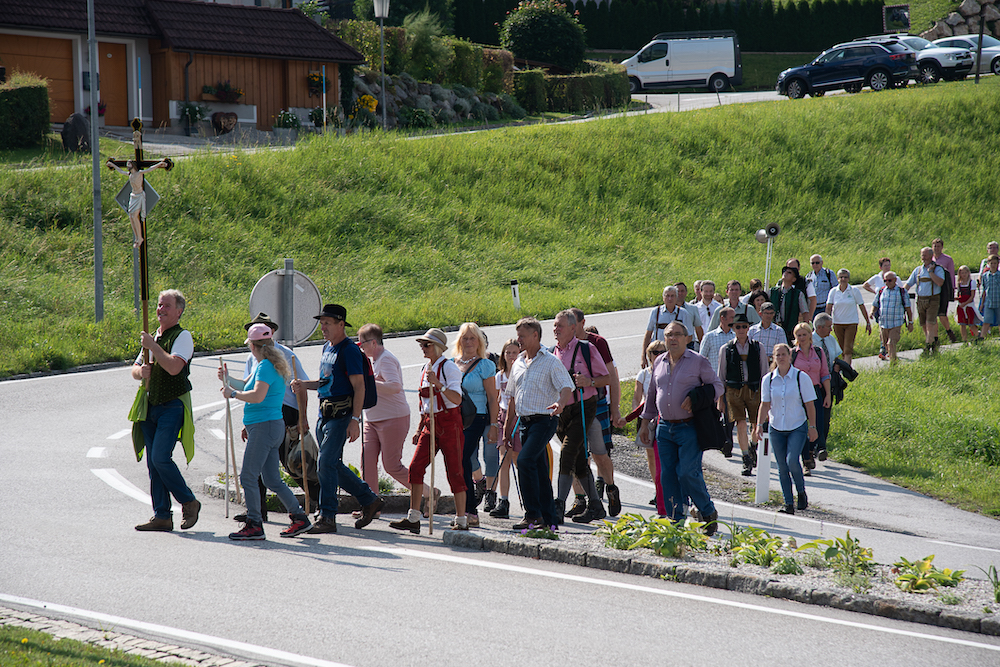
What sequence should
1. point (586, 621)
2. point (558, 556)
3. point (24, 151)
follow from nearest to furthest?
1. point (586, 621)
2. point (558, 556)
3. point (24, 151)

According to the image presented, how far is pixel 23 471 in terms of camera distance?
1055 cm

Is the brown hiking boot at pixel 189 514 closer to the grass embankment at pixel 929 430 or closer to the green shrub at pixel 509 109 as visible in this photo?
the grass embankment at pixel 929 430

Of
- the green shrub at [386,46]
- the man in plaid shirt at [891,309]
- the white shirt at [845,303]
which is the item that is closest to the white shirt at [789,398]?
the white shirt at [845,303]

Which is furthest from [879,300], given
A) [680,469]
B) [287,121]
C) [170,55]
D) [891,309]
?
[170,55]

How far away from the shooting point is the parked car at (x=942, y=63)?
151ft

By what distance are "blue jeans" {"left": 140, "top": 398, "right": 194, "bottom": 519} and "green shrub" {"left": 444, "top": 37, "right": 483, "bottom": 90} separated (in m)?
37.6

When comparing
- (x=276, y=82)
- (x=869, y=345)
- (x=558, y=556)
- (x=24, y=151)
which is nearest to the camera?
(x=558, y=556)

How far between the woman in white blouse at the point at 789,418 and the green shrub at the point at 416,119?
1250 inches

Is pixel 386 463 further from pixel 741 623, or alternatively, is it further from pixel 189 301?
pixel 189 301

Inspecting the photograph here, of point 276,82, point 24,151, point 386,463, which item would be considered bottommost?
point 386,463

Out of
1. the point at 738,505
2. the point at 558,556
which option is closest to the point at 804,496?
the point at 738,505

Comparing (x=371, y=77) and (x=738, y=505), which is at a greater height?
(x=371, y=77)

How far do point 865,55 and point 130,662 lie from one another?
43.9 metres

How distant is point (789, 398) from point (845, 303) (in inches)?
278
